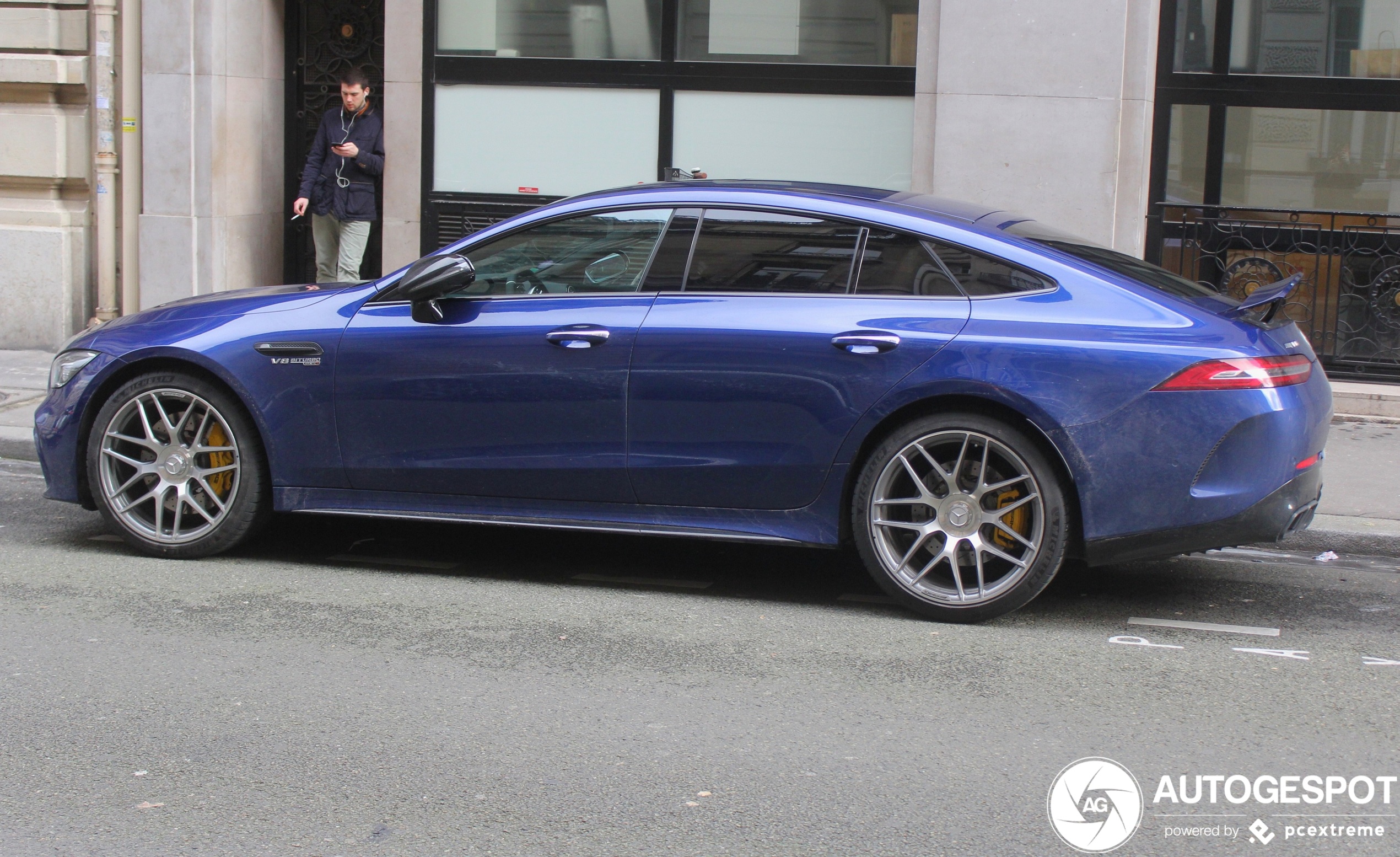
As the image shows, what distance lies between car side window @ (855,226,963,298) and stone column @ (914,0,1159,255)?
5.05 metres

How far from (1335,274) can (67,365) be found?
311 inches

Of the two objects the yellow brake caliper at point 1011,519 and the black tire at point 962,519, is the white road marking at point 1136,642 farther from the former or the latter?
the yellow brake caliper at point 1011,519

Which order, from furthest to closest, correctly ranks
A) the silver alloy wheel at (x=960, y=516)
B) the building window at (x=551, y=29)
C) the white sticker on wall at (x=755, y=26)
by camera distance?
1. the building window at (x=551, y=29)
2. the white sticker on wall at (x=755, y=26)
3. the silver alloy wheel at (x=960, y=516)

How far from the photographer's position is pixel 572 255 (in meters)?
5.80

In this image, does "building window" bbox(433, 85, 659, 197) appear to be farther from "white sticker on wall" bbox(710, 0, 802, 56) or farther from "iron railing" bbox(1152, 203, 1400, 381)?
"iron railing" bbox(1152, 203, 1400, 381)

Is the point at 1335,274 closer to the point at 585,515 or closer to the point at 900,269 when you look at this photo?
the point at 900,269

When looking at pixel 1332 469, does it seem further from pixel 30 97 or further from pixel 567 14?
pixel 30 97

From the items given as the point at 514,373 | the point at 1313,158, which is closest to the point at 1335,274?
the point at 1313,158

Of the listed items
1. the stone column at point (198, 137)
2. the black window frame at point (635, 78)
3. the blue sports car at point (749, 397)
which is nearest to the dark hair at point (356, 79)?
the black window frame at point (635, 78)

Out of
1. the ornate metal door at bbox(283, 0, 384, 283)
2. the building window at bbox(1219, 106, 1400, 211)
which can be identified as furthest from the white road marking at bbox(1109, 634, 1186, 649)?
the ornate metal door at bbox(283, 0, 384, 283)

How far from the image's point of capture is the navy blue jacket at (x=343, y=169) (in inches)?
443

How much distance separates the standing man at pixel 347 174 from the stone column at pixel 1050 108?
13.7ft

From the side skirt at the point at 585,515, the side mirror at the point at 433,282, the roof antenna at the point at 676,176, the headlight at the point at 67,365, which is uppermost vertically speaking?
the roof antenna at the point at 676,176

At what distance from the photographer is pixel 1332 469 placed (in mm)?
8117
